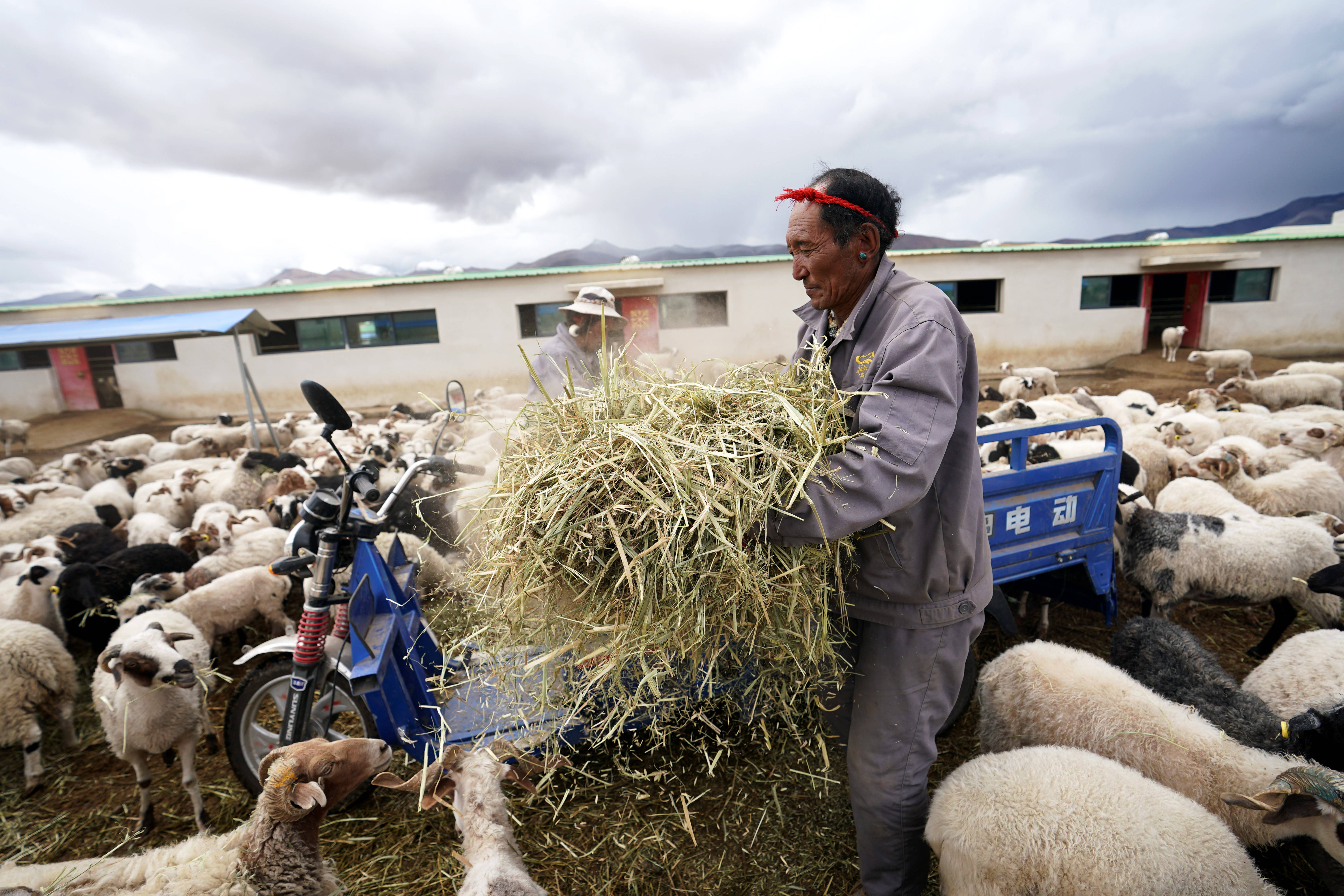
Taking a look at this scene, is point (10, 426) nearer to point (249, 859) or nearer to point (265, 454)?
point (265, 454)

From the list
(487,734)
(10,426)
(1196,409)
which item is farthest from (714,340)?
(10,426)

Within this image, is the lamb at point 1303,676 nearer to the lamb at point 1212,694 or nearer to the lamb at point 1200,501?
the lamb at point 1212,694

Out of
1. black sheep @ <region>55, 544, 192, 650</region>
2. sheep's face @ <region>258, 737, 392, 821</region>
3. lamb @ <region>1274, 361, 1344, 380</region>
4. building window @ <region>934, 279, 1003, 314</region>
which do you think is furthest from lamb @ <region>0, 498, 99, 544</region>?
lamb @ <region>1274, 361, 1344, 380</region>

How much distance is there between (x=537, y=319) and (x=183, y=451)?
31.7 feet

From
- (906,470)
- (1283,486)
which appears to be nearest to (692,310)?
(1283,486)

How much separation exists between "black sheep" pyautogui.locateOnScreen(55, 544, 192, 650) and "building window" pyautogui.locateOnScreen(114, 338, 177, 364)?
17.5 meters

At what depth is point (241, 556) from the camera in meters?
5.91

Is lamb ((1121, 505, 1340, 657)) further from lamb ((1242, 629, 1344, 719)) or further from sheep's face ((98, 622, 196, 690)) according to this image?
sheep's face ((98, 622, 196, 690))

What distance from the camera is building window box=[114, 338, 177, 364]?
18641 millimetres

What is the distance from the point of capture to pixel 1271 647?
4.50 metres

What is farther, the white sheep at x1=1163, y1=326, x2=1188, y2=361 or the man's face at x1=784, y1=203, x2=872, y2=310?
the white sheep at x1=1163, y1=326, x2=1188, y2=361

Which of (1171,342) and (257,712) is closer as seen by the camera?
(257,712)

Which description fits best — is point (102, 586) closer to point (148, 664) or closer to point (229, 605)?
point (229, 605)

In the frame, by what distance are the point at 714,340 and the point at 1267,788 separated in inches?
654
